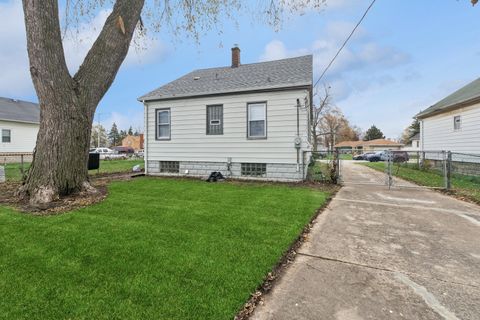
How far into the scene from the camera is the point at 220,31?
9.04 m

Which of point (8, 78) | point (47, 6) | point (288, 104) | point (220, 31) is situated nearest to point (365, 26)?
point (288, 104)

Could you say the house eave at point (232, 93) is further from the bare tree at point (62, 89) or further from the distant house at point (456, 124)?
the distant house at point (456, 124)

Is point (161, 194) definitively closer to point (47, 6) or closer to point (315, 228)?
point (315, 228)

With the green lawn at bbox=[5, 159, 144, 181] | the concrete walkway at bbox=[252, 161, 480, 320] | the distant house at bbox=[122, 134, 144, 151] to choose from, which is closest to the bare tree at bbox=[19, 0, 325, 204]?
the concrete walkway at bbox=[252, 161, 480, 320]

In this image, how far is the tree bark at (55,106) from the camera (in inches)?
220

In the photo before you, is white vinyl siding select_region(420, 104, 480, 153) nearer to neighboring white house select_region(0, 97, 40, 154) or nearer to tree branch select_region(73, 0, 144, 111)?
tree branch select_region(73, 0, 144, 111)

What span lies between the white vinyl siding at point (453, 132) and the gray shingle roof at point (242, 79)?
8110 millimetres

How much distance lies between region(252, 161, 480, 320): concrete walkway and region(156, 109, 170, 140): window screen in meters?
8.14

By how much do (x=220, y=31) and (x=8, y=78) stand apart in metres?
14.2

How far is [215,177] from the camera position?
9.80 meters

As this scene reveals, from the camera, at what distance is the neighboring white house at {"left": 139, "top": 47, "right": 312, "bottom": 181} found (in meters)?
9.30

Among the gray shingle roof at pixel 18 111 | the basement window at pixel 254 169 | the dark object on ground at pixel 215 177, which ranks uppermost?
the gray shingle roof at pixel 18 111

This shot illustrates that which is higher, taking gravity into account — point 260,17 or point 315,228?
point 260,17

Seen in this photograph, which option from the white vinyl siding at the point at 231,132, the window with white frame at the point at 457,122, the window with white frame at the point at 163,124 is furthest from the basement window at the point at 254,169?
the window with white frame at the point at 457,122
